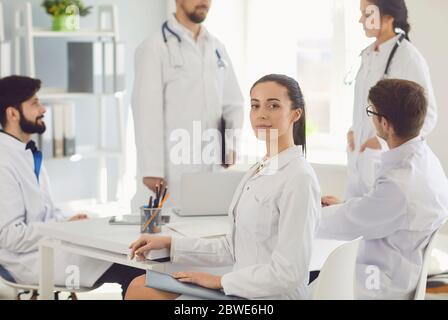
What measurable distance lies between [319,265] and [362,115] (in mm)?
1260

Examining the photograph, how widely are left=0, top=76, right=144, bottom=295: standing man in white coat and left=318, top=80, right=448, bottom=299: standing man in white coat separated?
76cm

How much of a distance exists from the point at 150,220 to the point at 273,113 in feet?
1.62

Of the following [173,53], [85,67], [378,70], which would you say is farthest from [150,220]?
[85,67]

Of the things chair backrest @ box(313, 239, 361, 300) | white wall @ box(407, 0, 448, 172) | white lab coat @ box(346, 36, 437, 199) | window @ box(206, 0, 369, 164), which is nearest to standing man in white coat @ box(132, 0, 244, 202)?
white lab coat @ box(346, 36, 437, 199)

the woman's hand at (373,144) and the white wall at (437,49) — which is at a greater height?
the white wall at (437,49)

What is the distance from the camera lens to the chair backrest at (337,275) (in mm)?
1537

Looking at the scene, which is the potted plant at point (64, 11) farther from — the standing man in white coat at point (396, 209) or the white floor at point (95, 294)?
the standing man in white coat at point (396, 209)

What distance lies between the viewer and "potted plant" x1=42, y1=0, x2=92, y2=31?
3754 millimetres

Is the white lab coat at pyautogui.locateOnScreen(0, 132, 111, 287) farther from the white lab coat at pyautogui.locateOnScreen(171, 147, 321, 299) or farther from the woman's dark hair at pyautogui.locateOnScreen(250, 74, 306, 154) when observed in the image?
the woman's dark hair at pyautogui.locateOnScreen(250, 74, 306, 154)

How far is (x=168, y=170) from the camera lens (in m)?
3.10

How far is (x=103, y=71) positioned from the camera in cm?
392

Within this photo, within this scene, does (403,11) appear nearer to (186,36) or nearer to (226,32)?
(186,36)

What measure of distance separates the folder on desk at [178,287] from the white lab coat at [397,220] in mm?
460

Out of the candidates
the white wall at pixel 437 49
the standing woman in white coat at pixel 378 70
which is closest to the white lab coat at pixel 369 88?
the standing woman in white coat at pixel 378 70
